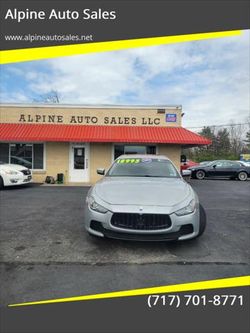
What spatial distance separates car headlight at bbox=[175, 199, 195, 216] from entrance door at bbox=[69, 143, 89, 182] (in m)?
12.1

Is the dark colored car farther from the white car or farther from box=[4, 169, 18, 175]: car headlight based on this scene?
box=[4, 169, 18, 175]: car headlight

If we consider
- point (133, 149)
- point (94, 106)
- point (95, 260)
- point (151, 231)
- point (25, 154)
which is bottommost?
point (95, 260)

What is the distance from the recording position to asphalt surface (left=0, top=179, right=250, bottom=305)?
11.0 ft

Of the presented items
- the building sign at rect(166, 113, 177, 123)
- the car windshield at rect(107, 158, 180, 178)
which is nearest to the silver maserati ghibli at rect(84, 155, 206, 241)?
the car windshield at rect(107, 158, 180, 178)

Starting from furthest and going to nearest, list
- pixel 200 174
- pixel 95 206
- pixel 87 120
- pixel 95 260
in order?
1. pixel 200 174
2. pixel 87 120
3. pixel 95 206
4. pixel 95 260

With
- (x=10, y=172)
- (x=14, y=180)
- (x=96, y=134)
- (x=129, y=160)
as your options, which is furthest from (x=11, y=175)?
(x=129, y=160)

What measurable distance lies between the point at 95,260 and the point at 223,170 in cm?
1749

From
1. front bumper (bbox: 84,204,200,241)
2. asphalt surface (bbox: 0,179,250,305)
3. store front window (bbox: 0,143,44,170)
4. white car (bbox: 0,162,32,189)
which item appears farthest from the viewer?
store front window (bbox: 0,143,44,170)

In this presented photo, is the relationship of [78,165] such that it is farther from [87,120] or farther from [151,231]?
[151,231]

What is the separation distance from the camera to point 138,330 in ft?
8.90

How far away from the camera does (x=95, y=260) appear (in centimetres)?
409

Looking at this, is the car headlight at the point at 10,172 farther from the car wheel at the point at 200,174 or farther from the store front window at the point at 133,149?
the car wheel at the point at 200,174

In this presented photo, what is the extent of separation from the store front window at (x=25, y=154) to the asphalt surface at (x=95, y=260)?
10163 mm

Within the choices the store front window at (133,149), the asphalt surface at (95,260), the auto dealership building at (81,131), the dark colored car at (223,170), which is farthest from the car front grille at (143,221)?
the dark colored car at (223,170)
